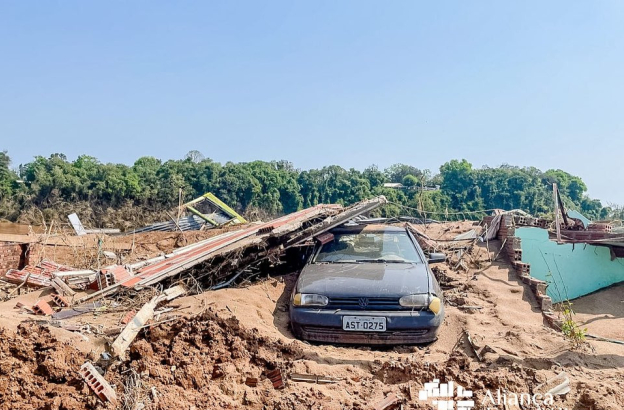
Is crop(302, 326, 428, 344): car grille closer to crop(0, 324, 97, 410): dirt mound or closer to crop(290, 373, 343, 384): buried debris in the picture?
crop(290, 373, 343, 384): buried debris

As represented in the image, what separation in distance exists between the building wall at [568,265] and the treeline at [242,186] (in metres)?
8.93

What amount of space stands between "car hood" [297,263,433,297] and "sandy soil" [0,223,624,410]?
0.62 meters

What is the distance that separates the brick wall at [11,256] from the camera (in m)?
7.26

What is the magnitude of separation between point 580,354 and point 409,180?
44366 millimetres

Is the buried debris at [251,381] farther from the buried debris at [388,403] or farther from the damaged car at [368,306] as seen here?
the damaged car at [368,306]

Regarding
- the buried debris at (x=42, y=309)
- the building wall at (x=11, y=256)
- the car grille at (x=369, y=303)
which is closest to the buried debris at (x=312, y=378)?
the car grille at (x=369, y=303)

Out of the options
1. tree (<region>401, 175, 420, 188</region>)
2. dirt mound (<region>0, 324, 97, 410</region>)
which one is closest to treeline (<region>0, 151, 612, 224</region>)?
tree (<region>401, 175, 420, 188</region>)

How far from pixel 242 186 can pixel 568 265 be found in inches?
955

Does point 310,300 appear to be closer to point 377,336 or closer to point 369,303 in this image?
point 369,303

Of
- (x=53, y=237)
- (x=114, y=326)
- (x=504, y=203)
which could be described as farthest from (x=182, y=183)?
(x=504, y=203)

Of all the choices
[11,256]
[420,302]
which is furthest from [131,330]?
[11,256]

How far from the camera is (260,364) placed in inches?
145

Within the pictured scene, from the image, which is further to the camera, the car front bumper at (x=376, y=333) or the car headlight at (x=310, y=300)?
the car headlight at (x=310, y=300)

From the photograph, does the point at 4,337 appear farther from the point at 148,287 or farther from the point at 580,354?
the point at 580,354
